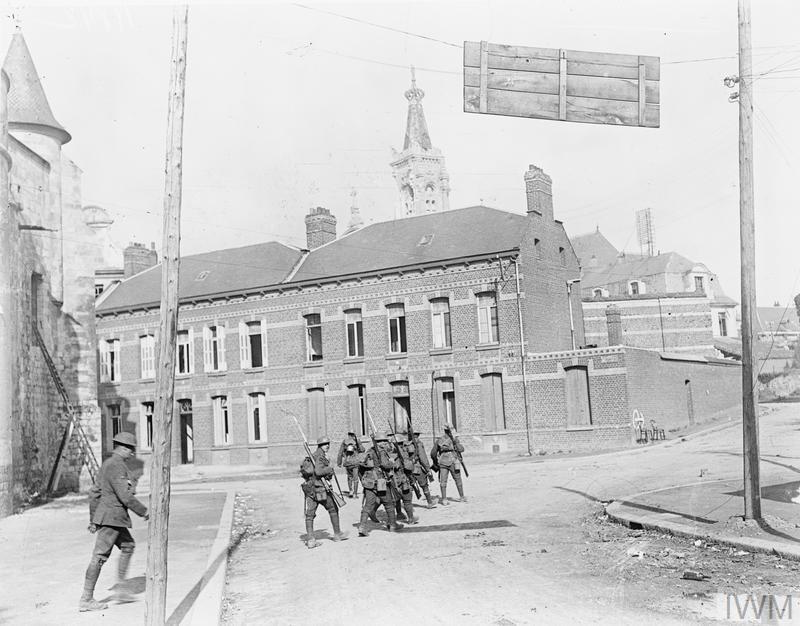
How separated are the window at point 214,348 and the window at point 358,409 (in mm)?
6495

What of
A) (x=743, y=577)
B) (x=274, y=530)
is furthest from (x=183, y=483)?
(x=743, y=577)

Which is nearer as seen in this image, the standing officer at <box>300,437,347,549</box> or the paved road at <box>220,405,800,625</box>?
the paved road at <box>220,405,800,625</box>

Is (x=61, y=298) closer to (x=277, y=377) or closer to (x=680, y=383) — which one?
(x=277, y=377)

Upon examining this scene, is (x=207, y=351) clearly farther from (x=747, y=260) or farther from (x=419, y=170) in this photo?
(x=419, y=170)

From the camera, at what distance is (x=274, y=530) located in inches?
536

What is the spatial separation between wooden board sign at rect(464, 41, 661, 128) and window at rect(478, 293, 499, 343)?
20391mm

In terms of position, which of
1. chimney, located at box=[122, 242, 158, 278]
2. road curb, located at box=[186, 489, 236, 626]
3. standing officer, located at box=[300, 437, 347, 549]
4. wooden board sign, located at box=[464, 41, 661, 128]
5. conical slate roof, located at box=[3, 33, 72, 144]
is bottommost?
road curb, located at box=[186, 489, 236, 626]

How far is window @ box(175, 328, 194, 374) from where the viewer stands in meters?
34.3

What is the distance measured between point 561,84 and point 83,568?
8.60 m

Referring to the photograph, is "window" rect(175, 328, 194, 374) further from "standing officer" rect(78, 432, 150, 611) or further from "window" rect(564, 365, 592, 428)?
"standing officer" rect(78, 432, 150, 611)

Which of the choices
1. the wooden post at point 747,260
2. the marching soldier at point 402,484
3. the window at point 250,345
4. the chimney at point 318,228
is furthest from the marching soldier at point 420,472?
the chimney at point 318,228

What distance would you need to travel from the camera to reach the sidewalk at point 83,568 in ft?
25.0

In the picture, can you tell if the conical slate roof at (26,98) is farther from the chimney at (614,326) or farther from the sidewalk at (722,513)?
the chimney at (614,326)

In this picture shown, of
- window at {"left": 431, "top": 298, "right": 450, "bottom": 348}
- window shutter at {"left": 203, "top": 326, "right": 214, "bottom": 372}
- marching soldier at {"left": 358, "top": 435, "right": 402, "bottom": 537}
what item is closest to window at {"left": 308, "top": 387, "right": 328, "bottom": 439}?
window shutter at {"left": 203, "top": 326, "right": 214, "bottom": 372}
